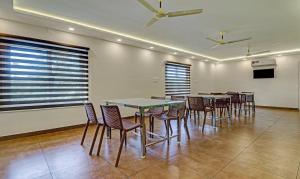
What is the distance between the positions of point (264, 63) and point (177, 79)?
423cm

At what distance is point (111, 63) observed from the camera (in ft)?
17.1

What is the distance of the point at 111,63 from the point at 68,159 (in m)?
3.23

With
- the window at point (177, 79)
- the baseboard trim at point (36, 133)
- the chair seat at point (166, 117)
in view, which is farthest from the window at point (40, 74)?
the window at point (177, 79)

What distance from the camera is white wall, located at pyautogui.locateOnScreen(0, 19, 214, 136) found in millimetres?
3633

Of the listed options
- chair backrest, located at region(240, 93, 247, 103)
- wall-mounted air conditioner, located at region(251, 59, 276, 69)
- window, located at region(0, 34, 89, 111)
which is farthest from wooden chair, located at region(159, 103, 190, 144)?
wall-mounted air conditioner, located at region(251, 59, 276, 69)

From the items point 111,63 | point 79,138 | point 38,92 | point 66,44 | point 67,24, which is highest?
point 67,24

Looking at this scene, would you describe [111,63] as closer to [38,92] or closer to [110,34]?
[110,34]

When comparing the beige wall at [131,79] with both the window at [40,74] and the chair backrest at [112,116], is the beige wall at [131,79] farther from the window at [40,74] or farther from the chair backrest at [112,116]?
the chair backrest at [112,116]

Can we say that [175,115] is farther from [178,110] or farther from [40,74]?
[40,74]

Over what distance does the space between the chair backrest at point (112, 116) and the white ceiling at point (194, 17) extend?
6.25ft

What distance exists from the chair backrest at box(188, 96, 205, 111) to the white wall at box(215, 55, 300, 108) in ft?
19.2

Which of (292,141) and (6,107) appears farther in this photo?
(6,107)

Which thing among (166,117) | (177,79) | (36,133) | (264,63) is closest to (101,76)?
(36,133)

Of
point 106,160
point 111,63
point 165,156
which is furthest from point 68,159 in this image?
point 111,63
